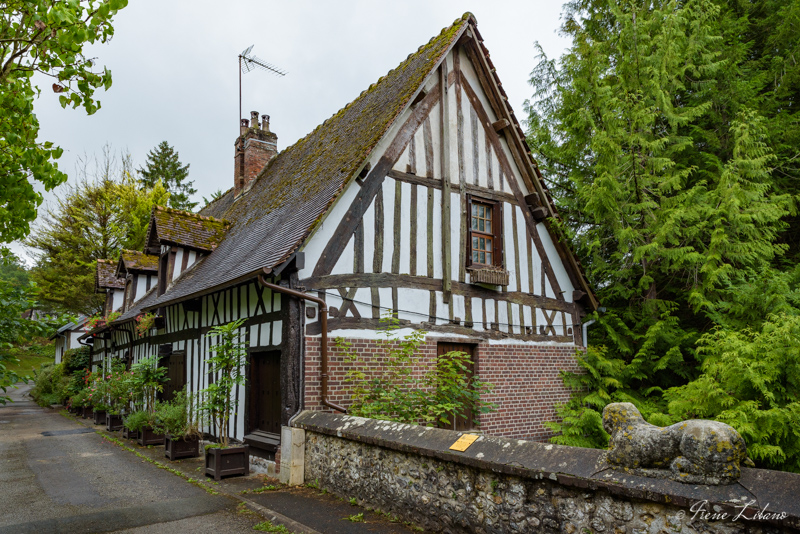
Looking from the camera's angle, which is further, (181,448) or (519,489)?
(181,448)

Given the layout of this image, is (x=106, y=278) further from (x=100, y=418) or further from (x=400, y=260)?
(x=400, y=260)

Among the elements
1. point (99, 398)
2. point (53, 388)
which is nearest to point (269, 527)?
point (99, 398)

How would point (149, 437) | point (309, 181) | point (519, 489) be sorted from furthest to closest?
point (149, 437)
point (309, 181)
point (519, 489)

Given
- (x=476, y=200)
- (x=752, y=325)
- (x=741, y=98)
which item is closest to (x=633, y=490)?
(x=752, y=325)

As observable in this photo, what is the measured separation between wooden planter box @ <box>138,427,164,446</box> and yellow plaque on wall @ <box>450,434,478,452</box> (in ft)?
27.6

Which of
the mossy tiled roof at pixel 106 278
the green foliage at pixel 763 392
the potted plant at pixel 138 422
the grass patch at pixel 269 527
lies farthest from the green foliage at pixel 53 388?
the green foliage at pixel 763 392

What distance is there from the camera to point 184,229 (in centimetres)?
1252

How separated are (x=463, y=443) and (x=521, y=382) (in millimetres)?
5789

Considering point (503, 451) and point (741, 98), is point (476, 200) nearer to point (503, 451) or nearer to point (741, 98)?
point (741, 98)

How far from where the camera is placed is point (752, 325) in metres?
8.86

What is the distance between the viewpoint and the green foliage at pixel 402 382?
7.76 meters

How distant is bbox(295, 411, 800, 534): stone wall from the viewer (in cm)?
322

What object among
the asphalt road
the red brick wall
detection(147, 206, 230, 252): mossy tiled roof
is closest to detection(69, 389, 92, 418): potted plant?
the asphalt road

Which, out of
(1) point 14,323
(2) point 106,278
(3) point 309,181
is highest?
(3) point 309,181
